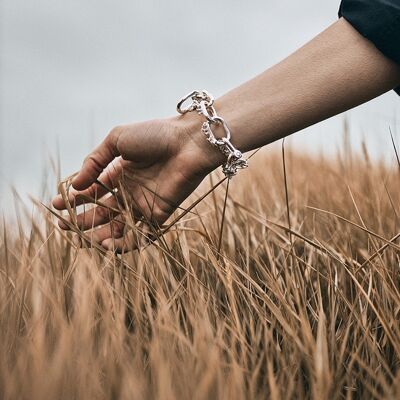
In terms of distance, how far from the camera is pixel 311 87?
1.11 meters

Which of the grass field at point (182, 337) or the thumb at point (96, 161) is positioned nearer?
the grass field at point (182, 337)

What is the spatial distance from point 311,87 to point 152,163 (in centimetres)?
39

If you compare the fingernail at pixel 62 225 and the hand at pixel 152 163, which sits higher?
the hand at pixel 152 163

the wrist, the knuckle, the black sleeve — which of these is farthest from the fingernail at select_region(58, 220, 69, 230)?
the black sleeve

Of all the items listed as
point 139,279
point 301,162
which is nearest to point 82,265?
point 139,279

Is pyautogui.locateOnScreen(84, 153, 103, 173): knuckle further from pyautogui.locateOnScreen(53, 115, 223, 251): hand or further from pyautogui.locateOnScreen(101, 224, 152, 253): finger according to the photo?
pyautogui.locateOnScreen(101, 224, 152, 253): finger

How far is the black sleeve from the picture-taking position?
1.05m

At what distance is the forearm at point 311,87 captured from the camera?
1.09 metres

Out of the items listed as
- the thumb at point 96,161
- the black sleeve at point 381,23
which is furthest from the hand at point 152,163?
the black sleeve at point 381,23

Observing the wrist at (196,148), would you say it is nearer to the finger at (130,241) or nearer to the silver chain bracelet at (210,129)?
the silver chain bracelet at (210,129)

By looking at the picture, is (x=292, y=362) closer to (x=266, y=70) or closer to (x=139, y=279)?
(x=139, y=279)

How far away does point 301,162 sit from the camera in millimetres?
2723

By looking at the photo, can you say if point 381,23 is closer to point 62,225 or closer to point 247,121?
point 247,121

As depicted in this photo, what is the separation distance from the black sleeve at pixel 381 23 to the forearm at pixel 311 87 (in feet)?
0.07
